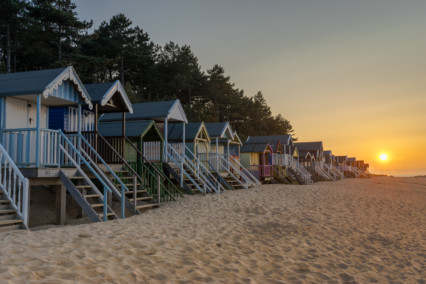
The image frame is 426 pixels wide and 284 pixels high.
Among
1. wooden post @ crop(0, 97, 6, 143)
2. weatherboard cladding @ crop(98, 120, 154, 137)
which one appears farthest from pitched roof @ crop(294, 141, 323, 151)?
wooden post @ crop(0, 97, 6, 143)

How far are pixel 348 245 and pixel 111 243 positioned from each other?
16.2 feet

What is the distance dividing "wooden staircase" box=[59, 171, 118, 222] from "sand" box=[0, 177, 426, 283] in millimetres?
652

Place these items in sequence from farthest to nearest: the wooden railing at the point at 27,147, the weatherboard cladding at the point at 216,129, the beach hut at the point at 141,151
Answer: the weatherboard cladding at the point at 216,129 < the beach hut at the point at 141,151 < the wooden railing at the point at 27,147

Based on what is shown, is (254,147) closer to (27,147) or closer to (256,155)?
(256,155)

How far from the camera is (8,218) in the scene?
28.1 ft

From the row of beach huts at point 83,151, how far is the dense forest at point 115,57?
17474 mm

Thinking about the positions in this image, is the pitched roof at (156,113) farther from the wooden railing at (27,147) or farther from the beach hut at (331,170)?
the beach hut at (331,170)

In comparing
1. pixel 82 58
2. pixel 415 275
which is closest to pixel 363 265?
pixel 415 275

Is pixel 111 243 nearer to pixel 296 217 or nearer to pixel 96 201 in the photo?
pixel 96 201

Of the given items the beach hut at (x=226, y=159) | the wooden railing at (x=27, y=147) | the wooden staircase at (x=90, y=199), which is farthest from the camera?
the beach hut at (x=226, y=159)

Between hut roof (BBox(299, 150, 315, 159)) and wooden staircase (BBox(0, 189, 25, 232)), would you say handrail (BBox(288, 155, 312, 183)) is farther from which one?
wooden staircase (BBox(0, 189, 25, 232))

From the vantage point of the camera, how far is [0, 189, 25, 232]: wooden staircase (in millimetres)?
8248

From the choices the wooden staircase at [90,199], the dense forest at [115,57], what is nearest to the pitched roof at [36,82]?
the wooden staircase at [90,199]

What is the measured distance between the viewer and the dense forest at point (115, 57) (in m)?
34.4
